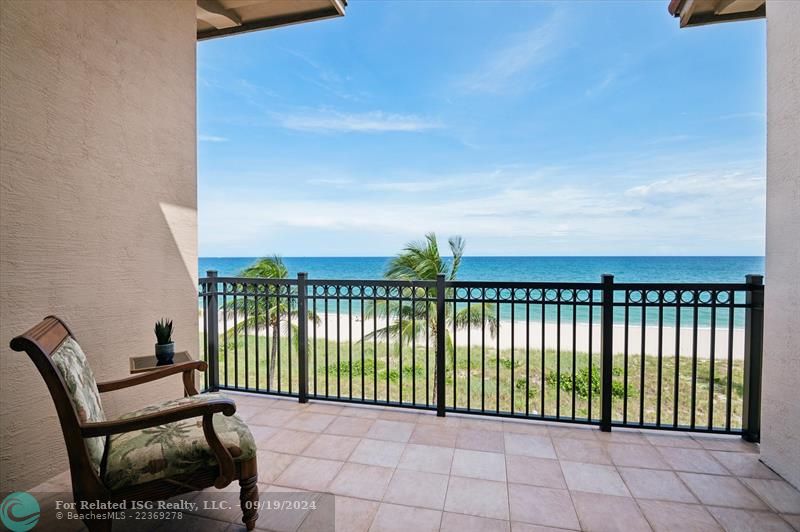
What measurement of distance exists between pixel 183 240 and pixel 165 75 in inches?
46.6

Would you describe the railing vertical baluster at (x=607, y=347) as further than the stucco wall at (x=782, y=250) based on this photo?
Yes

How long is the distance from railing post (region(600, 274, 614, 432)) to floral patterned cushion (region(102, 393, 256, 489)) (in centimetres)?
233

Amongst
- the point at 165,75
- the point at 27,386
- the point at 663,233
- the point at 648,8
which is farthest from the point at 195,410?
the point at 663,233

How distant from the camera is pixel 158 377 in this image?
188 cm

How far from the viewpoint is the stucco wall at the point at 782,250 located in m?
1.87

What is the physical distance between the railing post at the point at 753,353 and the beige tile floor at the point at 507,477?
0.49ft

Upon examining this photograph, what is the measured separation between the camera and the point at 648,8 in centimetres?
1328

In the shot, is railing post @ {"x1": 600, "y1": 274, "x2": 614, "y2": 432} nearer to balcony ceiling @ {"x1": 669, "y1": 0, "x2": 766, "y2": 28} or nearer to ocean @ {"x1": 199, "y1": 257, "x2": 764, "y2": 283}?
balcony ceiling @ {"x1": 669, "y1": 0, "x2": 766, "y2": 28}

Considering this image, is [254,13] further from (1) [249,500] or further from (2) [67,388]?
(1) [249,500]

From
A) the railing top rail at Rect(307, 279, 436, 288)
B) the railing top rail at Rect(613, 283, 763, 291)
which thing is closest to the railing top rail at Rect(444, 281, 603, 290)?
the railing top rail at Rect(613, 283, 763, 291)

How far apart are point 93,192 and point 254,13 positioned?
2164 millimetres

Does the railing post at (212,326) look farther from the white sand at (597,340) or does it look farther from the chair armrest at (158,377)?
the white sand at (597,340)

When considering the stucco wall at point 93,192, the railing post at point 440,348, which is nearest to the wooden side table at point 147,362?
the stucco wall at point 93,192

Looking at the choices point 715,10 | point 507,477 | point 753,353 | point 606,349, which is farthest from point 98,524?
point 715,10
